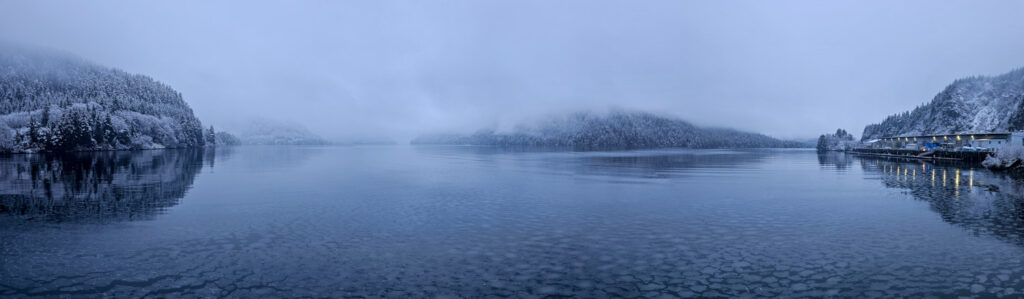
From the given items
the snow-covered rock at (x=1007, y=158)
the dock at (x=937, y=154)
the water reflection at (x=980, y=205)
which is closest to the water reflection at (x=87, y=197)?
the water reflection at (x=980, y=205)

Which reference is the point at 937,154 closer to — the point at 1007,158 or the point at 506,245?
the point at 1007,158

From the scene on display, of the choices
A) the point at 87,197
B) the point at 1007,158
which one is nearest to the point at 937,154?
the point at 1007,158

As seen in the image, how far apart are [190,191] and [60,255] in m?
27.7

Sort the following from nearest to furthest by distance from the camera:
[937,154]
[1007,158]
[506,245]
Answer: [506,245] → [1007,158] → [937,154]

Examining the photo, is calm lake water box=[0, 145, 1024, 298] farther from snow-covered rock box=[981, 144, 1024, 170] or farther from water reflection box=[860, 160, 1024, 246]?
snow-covered rock box=[981, 144, 1024, 170]

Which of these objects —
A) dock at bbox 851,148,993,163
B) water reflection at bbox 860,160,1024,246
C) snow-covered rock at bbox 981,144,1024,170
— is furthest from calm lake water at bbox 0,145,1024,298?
dock at bbox 851,148,993,163

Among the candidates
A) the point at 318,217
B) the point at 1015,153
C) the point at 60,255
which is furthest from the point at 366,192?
the point at 1015,153

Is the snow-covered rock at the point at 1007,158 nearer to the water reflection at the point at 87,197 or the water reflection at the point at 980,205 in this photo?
the water reflection at the point at 980,205

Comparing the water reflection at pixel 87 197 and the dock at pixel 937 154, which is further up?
the dock at pixel 937 154

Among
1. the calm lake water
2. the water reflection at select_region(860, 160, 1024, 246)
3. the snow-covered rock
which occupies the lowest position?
the calm lake water

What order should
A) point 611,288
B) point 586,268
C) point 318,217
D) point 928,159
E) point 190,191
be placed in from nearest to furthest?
point 611,288, point 586,268, point 318,217, point 190,191, point 928,159

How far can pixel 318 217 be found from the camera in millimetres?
31250

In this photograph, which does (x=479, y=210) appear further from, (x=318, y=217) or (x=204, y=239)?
(x=204, y=239)

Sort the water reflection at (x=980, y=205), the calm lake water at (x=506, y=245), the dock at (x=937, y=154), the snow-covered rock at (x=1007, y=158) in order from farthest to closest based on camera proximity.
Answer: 1. the dock at (x=937, y=154)
2. the snow-covered rock at (x=1007, y=158)
3. the water reflection at (x=980, y=205)
4. the calm lake water at (x=506, y=245)
